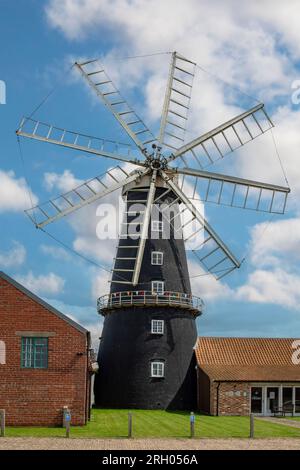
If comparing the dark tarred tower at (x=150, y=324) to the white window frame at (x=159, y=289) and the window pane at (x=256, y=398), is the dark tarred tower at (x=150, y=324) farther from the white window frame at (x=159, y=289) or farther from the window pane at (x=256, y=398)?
the window pane at (x=256, y=398)

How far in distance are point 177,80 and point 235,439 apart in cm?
2379

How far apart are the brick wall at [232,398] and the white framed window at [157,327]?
4531mm

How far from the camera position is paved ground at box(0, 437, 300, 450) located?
21.3 meters

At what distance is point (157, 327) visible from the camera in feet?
137

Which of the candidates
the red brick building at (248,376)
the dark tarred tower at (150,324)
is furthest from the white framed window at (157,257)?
the red brick building at (248,376)

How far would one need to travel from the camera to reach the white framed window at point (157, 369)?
4144 centimetres

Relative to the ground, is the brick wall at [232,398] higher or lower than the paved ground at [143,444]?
lower

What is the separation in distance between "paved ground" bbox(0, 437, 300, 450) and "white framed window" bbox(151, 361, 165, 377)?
17408 millimetres

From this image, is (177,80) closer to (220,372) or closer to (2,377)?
(220,372)

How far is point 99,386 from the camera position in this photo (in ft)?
142

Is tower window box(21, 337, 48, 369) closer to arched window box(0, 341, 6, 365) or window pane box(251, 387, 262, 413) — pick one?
arched window box(0, 341, 6, 365)

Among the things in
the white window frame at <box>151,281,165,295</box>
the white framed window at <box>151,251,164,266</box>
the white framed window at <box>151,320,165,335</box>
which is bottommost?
the white framed window at <box>151,320,165,335</box>

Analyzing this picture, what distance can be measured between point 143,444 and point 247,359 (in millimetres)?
22924

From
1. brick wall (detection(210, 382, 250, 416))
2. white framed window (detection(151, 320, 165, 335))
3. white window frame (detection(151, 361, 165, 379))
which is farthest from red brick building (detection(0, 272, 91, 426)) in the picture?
white framed window (detection(151, 320, 165, 335))
